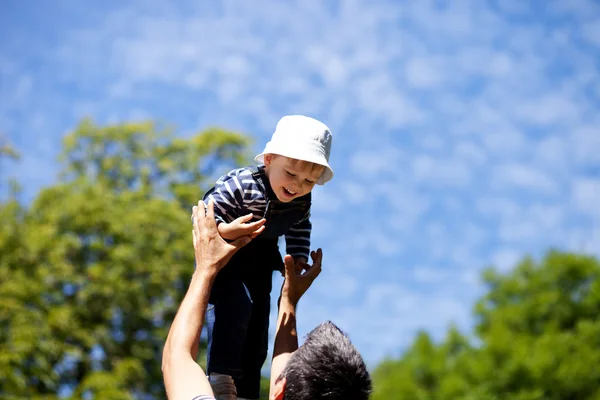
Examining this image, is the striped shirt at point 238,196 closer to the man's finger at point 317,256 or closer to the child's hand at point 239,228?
the child's hand at point 239,228

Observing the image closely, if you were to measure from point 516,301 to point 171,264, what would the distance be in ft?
73.1

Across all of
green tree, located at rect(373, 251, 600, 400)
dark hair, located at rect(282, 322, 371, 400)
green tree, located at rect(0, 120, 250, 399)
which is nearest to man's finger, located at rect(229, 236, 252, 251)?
dark hair, located at rect(282, 322, 371, 400)

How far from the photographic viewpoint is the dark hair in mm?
2756

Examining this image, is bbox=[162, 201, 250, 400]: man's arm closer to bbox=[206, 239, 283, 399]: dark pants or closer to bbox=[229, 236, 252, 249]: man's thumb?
bbox=[229, 236, 252, 249]: man's thumb

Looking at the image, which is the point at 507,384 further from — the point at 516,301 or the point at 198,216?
the point at 198,216

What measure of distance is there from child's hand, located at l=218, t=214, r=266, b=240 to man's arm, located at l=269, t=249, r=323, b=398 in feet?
0.94

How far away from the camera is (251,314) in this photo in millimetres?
3811

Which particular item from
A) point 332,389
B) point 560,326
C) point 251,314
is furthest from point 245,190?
point 560,326

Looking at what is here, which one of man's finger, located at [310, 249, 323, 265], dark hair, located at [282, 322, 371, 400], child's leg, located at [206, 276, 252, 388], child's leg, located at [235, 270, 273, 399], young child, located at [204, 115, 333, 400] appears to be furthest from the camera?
man's finger, located at [310, 249, 323, 265]

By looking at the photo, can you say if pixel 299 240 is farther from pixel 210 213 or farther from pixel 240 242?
pixel 210 213

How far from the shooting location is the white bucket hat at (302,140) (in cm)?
349

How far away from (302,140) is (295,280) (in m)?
0.72

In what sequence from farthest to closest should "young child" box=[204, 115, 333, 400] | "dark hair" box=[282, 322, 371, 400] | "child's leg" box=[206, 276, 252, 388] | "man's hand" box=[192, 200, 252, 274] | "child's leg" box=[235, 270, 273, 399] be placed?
"child's leg" box=[235, 270, 273, 399], "child's leg" box=[206, 276, 252, 388], "young child" box=[204, 115, 333, 400], "man's hand" box=[192, 200, 252, 274], "dark hair" box=[282, 322, 371, 400]

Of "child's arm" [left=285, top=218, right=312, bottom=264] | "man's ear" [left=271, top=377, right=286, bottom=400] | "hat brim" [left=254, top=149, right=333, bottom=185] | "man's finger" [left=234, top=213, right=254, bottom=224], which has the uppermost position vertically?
"hat brim" [left=254, top=149, right=333, bottom=185]
